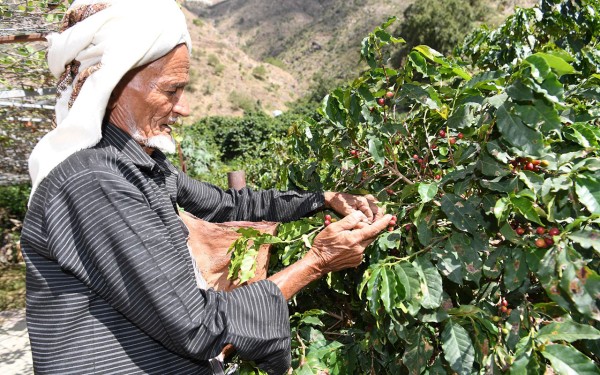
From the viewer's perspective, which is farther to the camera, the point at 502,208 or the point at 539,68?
the point at 502,208

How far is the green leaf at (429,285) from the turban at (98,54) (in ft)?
3.26

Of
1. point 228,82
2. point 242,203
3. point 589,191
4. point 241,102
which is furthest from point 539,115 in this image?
point 228,82

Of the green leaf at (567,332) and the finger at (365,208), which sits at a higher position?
the green leaf at (567,332)

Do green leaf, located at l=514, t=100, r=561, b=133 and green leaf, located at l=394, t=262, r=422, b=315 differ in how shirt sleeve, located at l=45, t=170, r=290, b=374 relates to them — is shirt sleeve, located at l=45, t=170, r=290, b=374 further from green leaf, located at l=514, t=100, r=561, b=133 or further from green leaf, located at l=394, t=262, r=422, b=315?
green leaf, located at l=514, t=100, r=561, b=133

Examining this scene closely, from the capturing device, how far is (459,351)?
1172mm

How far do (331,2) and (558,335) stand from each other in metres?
77.3

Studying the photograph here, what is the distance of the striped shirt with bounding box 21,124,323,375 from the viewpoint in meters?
1.06

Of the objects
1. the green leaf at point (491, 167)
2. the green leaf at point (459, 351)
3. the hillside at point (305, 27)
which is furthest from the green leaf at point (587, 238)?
the hillside at point (305, 27)

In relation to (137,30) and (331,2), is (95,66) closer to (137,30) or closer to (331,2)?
(137,30)

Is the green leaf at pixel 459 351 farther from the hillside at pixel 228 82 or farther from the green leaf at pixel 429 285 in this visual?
the hillside at pixel 228 82

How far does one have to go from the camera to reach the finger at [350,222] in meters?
1.39

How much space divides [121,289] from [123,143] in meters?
0.46

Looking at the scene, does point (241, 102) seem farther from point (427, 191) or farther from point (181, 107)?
point (427, 191)

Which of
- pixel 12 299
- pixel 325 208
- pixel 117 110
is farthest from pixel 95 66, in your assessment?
pixel 12 299
